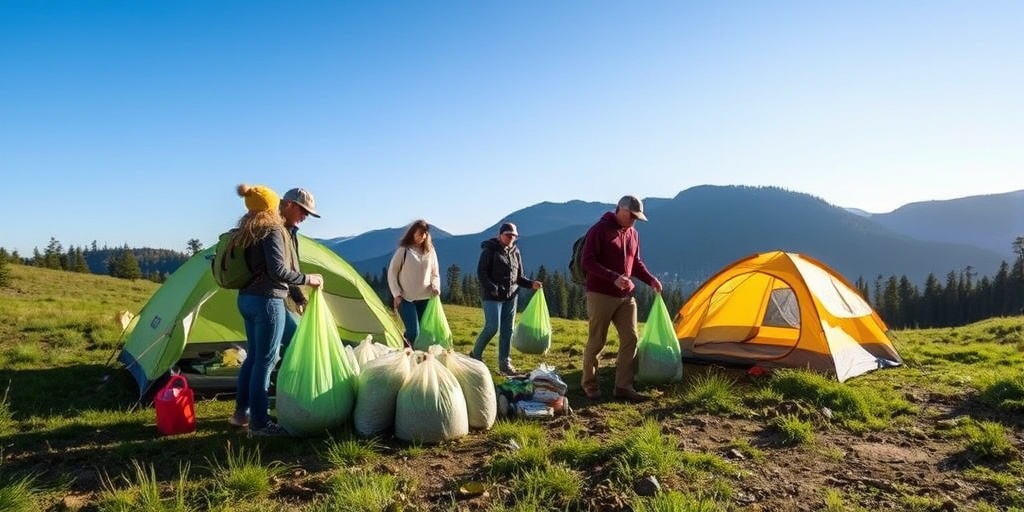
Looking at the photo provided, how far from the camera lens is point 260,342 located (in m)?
5.33

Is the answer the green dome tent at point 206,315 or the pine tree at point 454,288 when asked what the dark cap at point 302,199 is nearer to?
the green dome tent at point 206,315

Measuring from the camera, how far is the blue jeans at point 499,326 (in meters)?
8.41

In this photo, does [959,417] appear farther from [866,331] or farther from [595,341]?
[595,341]

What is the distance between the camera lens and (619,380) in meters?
7.19

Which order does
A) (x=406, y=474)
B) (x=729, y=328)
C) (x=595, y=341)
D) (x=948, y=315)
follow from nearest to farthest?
1. (x=406, y=474)
2. (x=595, y=341)
3. (x=729, y=328)
4. (x=948, y=315)

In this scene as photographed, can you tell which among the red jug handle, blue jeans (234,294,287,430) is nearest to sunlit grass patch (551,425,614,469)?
blue jeans (234,294,287,430)

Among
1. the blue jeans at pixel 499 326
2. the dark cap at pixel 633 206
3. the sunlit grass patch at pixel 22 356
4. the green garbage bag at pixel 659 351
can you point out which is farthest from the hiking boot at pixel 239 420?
the sunlit grass patch at pixel 22 356

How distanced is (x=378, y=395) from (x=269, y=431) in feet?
3.64

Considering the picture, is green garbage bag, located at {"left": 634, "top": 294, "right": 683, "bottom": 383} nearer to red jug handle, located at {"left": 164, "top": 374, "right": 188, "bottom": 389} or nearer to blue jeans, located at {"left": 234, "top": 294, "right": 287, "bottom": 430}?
blue jeans, located at {"left": 234, "top": 294, "right": 287, "bottom": 430}

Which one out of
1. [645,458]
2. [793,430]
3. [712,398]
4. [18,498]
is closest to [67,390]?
[18,498]

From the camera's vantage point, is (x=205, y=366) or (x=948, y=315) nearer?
(x=205, y=366)

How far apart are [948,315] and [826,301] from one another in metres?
88.5

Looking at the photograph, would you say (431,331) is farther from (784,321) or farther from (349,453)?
(784,321)

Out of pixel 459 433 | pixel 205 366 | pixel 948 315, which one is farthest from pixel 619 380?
pixel 948 315
